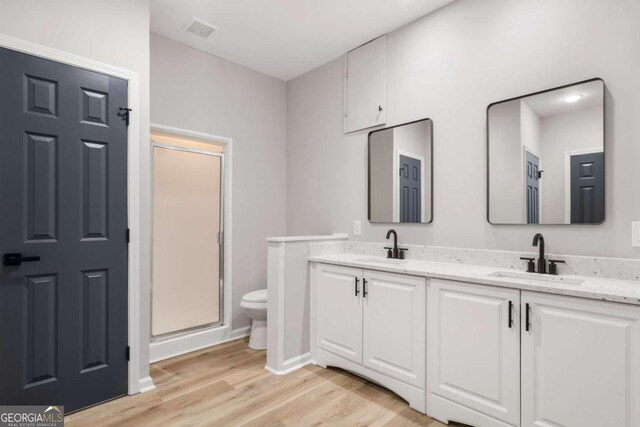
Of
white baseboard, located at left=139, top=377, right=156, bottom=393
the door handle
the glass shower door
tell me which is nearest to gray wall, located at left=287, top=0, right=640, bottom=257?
the glass shower door

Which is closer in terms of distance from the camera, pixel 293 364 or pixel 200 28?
pixel 293 364

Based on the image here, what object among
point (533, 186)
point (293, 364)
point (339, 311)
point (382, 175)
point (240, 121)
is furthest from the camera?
point (240, 121)

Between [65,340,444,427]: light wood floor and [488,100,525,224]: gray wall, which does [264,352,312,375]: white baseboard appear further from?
[488,100,525,224]: gray wall

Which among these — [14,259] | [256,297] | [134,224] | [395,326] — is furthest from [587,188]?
[14,259]

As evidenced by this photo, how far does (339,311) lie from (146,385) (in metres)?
1.49

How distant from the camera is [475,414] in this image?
1.89 m

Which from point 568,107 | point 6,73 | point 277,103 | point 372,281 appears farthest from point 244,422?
point 277,103

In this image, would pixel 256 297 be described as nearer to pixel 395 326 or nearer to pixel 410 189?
pixel 395 326

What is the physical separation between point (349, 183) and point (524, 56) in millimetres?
1692

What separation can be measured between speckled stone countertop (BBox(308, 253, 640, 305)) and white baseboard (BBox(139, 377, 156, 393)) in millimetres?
1614

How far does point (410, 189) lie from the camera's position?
2.80 meters

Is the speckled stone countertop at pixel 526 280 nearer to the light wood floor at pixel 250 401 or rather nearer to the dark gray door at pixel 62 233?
the light wood floor at pixel 250 401

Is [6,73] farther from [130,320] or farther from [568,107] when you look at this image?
[568,107]

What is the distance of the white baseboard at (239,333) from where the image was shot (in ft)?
11.3
